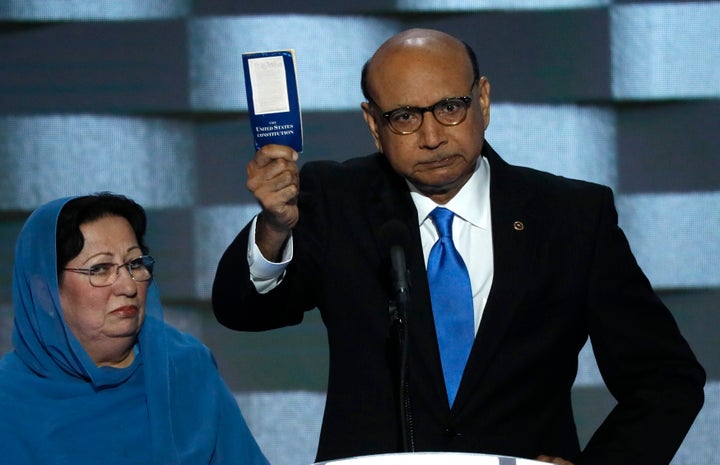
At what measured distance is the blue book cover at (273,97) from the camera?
1.92 metres

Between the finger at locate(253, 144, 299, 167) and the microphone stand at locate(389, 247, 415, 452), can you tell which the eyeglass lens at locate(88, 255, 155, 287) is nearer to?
the finger at locate(253, 144, 299, 167)

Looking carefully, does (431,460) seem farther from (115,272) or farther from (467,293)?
(115,272)

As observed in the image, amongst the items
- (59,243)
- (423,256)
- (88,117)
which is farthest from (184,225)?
(423,256)

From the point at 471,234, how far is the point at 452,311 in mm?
169

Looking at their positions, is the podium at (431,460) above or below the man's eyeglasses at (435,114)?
below

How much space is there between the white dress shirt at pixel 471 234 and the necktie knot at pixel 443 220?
1 cm

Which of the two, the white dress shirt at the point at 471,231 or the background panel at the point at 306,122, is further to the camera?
the background panel at the point at 306,122

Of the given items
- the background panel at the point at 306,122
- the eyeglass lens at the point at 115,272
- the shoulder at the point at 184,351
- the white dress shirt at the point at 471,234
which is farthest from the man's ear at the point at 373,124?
the background panel at the point at 306,122

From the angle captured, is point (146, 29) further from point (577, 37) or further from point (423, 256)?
point (423, 256)

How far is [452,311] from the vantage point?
2.20 meters

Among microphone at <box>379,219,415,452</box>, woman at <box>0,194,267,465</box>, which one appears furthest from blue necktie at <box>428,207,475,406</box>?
woman at <box>0,194,267,465</box>

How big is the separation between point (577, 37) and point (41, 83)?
172cm

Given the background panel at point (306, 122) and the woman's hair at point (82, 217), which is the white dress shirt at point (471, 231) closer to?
the woman's hair at point (82, 217)

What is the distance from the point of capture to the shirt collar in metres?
2.27
